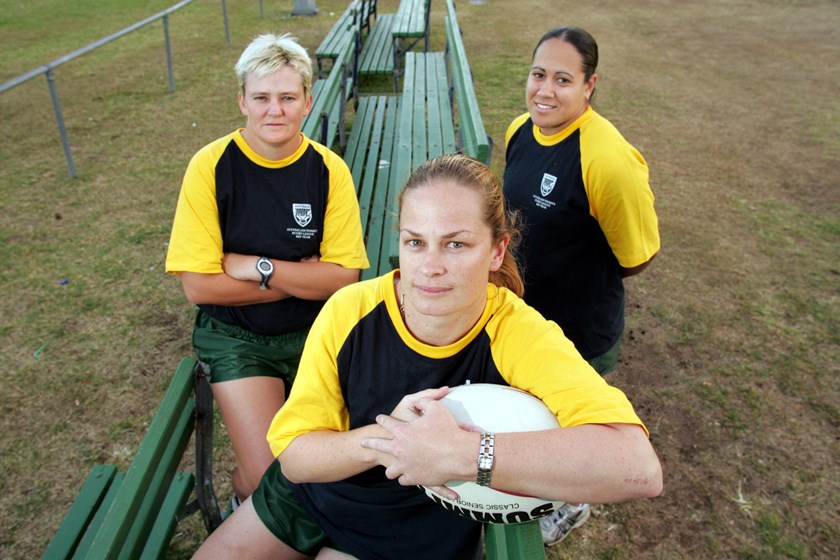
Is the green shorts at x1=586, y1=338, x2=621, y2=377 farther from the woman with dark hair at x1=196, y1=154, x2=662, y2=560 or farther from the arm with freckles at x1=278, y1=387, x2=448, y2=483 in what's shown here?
the arm with freckles at x1=278, y1=387, x2=448, y2=483

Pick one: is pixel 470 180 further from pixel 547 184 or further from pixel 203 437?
pixel 203 437

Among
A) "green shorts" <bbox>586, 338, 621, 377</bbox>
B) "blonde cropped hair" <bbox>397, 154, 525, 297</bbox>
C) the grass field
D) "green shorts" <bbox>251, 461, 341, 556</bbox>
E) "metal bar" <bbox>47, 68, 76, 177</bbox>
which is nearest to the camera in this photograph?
"blonde cropped hair" <bbox>397, 154, 525, 297</bbox>

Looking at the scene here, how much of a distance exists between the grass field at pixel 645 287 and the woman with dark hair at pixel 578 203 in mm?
1218

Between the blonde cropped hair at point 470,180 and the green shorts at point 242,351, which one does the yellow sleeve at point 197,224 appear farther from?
the blonde cropped hair at point 470,180

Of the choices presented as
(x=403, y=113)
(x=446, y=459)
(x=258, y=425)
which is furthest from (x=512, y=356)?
(x=403, y=113)

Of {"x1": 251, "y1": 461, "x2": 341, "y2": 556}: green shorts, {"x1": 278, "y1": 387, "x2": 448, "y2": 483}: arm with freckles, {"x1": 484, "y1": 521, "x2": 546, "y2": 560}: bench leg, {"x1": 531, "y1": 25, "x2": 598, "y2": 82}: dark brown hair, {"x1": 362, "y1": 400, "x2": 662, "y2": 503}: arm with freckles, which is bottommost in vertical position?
{"x1": 251, "y1": 461, "x2": 341, "y2": 556}: green shorts

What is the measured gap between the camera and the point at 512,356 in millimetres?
1759

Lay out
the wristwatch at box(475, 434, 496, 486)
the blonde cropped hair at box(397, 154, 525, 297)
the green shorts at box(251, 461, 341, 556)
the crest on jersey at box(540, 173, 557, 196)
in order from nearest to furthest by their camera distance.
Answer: the wristwatch at box(475, 434, 496, 486), the blonde cropped hair at box(397, 154, 525, 297), the green shorts at box(251, 461, 341, 556), the crest on jersey at box(540, 173, 557, 196)

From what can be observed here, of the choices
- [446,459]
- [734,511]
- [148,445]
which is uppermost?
[446,459]

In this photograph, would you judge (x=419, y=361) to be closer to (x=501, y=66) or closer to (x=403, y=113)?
(x=403, y=113)

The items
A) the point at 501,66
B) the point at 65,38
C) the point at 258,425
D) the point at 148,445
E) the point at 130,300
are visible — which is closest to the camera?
the point at 148,445

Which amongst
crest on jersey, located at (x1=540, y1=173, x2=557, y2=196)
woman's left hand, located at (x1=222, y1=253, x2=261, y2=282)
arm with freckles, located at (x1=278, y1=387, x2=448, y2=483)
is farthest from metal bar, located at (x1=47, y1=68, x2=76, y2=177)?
arm with freckles, located at (x1=278, y1=387, x2=448, y2=483)

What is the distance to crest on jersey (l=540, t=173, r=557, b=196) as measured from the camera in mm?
2599

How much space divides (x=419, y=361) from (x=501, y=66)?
32.6 ft
